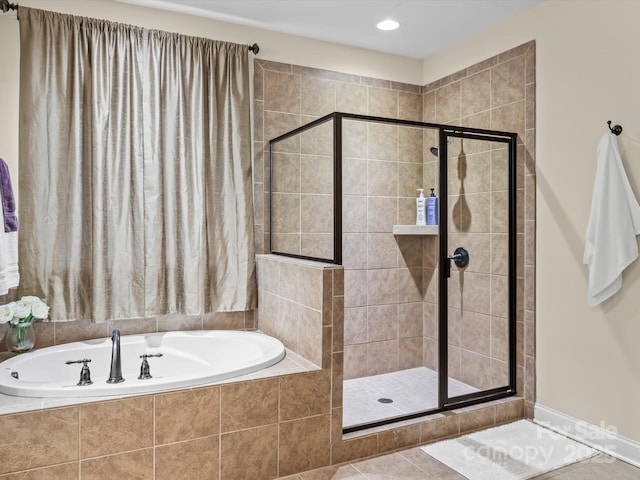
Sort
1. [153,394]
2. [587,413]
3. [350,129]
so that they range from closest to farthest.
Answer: [153,394], [587,413], [350,129]

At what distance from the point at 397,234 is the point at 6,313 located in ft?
8.62

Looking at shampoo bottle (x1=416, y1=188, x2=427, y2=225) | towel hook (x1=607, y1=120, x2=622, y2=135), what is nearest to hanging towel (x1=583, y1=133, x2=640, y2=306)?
towel hook (x1=607, y1=120, x2=622, y2=135)

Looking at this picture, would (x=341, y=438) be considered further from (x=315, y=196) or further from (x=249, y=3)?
(x=249, y=3)

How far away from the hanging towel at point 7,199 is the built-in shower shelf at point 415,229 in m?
2.51

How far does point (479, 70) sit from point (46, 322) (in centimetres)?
329

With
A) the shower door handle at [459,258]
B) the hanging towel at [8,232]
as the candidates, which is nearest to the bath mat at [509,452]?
the shower door handle at [459,258]

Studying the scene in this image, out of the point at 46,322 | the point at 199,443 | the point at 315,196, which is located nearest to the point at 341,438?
the point at 199,443

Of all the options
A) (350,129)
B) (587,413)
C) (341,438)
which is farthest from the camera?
(350,129)

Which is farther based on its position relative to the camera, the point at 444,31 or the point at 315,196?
the point at 444,31

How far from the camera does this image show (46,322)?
2744mm

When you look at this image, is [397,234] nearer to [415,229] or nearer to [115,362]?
[415,229]

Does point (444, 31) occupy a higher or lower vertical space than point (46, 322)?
higher

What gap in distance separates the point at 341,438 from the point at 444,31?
2.79 meters

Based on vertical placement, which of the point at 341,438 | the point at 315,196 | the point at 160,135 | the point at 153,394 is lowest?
the point at 341,438
